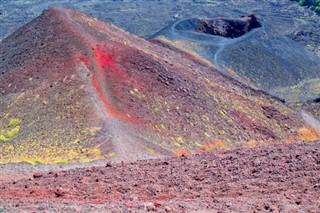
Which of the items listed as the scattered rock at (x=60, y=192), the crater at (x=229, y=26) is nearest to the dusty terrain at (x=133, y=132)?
the scattered rock at (x=60, y=192)

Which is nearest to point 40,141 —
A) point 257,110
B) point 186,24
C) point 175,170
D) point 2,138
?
point 2,138

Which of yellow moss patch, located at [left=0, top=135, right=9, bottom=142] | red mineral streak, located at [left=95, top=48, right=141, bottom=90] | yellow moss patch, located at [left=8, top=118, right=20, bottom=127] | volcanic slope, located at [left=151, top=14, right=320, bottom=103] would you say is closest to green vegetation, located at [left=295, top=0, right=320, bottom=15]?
volcanic slope, located at [left=151, top=14, right=320, bottom=103]

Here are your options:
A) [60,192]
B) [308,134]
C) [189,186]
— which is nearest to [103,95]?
[189,186]

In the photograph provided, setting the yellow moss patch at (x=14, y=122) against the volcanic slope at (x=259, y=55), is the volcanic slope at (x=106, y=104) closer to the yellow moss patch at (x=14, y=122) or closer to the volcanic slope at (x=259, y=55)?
the yellow moss patch at (x=14, y=122)

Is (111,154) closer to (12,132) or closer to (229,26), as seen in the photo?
(12,132)

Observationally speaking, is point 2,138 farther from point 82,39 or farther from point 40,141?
point 82,39
